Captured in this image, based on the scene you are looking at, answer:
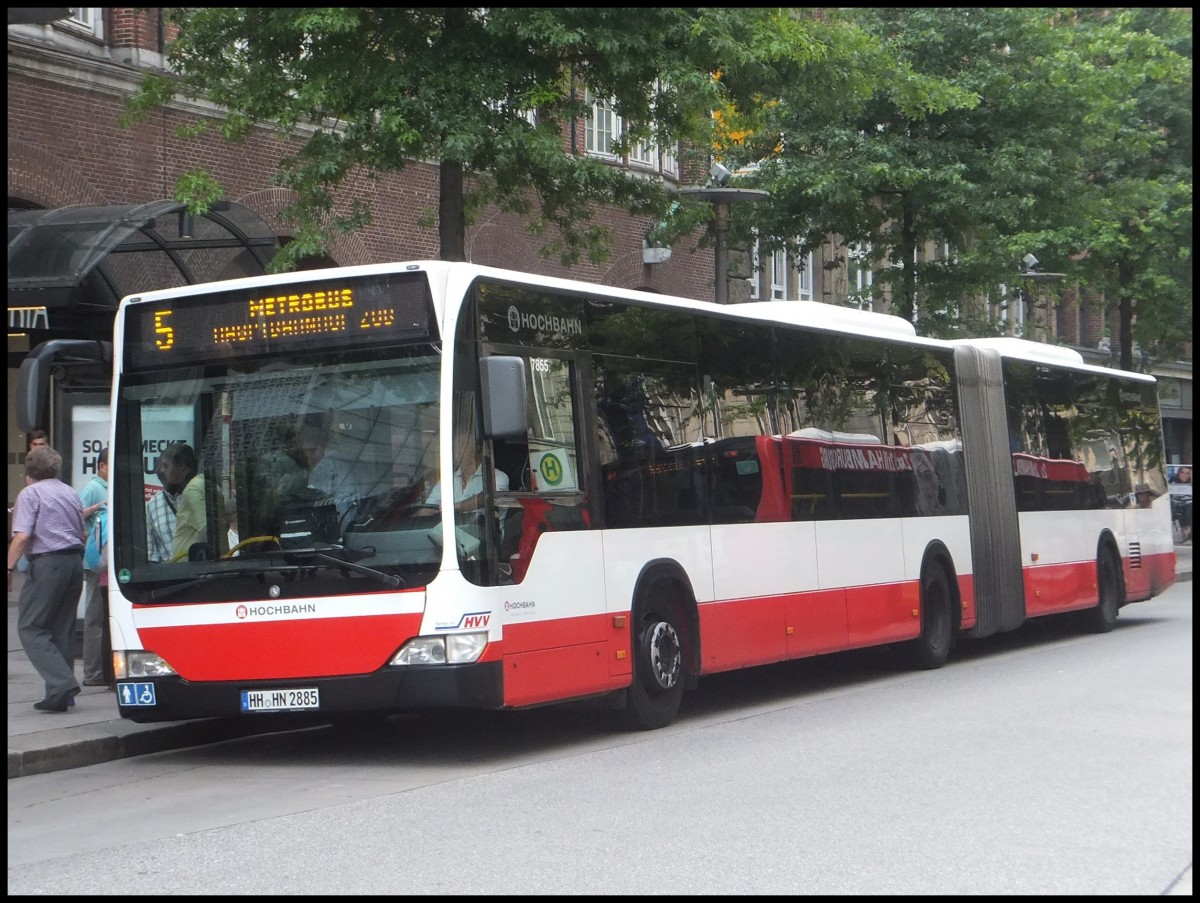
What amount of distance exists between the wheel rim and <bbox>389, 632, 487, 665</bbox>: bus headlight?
1941 mm

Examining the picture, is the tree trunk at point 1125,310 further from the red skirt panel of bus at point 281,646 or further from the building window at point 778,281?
the red skirt panel of bus at point 281,646

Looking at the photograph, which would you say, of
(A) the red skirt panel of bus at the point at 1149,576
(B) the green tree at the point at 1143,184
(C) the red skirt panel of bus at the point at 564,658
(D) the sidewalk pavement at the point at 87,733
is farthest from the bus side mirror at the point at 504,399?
(B) the green tree at the point at 1143,184

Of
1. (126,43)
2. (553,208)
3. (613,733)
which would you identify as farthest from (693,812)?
(126,43)

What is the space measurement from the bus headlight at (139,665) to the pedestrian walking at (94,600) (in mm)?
2679

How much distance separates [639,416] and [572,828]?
435cm

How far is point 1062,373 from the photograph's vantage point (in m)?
19.6

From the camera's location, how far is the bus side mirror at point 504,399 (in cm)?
973

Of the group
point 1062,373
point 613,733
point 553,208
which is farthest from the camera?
point 1062,373

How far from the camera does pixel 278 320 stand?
33.5 ft

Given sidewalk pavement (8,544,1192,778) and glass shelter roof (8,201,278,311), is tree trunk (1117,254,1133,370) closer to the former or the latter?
glass shelter roof (8,201,278,311)

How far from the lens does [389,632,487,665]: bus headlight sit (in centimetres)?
968

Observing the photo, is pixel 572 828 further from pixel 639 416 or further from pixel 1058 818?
pixel 639 416

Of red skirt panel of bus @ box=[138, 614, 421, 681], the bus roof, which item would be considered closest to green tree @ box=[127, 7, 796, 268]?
the bus roof

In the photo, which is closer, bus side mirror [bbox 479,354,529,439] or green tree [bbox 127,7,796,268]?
bus side mirror [bbox 479,354,529,439]
